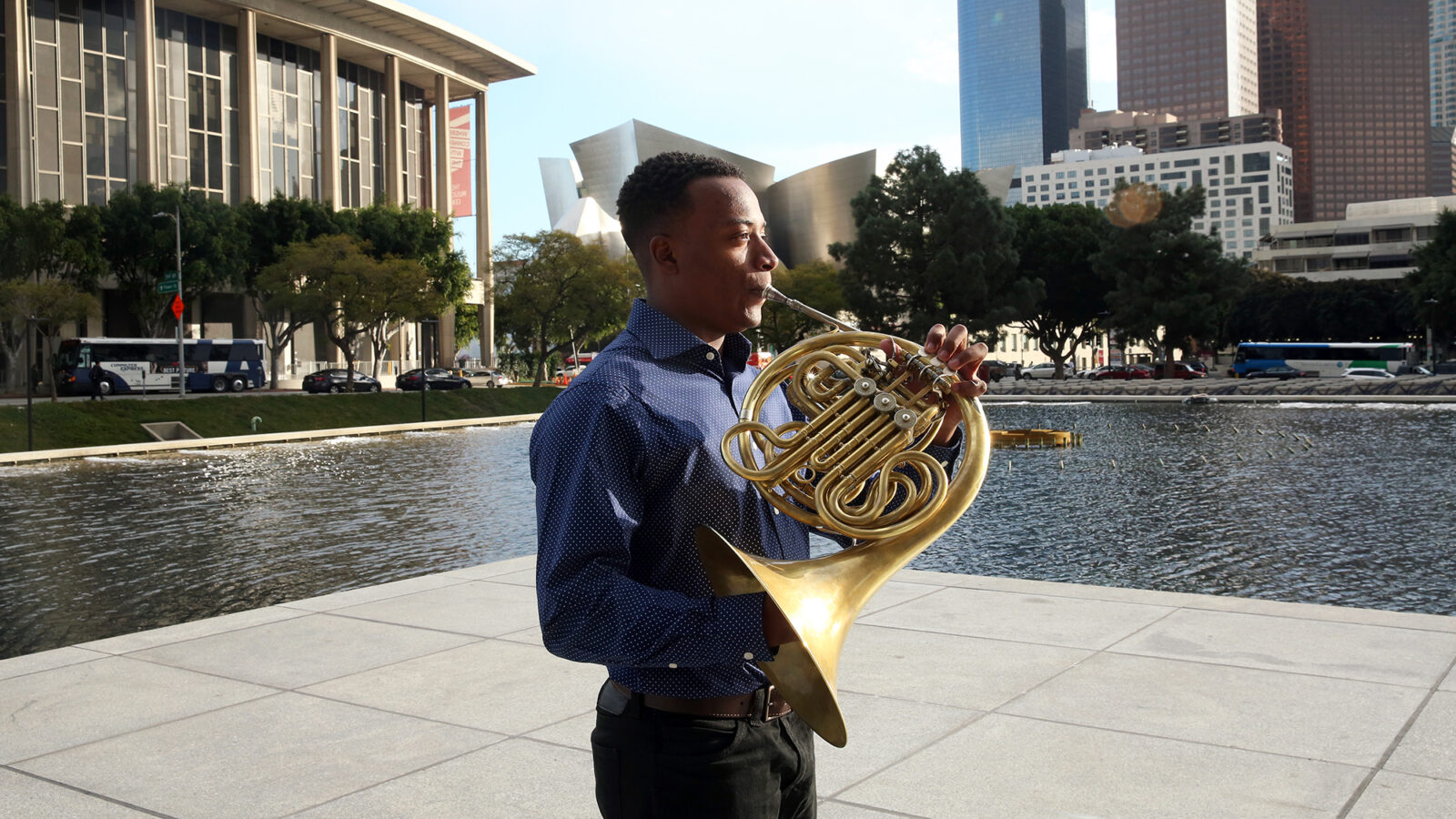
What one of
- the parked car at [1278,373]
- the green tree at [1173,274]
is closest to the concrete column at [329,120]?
the green tree at [1173,274]

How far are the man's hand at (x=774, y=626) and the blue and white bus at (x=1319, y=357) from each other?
62.6m

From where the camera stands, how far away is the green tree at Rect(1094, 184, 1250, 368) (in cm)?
4669

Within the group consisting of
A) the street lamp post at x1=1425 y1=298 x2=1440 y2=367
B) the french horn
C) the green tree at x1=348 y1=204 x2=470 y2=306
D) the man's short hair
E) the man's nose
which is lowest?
the french horn

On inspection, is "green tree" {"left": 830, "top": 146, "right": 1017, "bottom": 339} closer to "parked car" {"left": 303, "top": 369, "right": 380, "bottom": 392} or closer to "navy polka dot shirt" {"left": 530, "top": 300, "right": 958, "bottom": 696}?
"parked car" {"left": 303, "top": 369, "right": 380, "bottom": 392}

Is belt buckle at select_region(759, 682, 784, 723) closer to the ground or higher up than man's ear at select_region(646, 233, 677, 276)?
closer to the ground

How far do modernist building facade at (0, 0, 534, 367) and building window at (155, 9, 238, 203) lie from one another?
2.4 inches

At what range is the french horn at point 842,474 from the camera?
180 centimetres

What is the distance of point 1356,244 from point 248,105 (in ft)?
317

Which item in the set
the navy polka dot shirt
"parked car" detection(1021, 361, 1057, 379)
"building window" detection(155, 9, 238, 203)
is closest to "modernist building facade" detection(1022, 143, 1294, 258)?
"parked car" detection(1021, 361, 1057, 379)

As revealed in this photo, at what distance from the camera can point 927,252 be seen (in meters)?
47.6

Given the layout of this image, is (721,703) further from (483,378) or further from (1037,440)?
(483,378)

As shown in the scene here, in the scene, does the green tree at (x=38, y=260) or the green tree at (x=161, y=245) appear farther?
the green tree at (x=161, y=245)

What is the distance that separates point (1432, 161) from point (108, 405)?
217397 millimetres

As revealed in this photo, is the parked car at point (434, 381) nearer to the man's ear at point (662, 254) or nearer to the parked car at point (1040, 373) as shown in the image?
the parked car at point (1040, 373)
